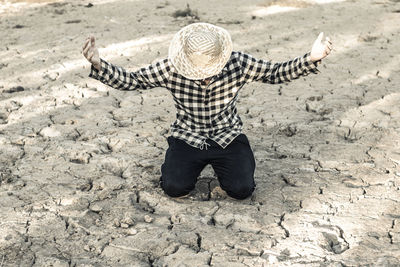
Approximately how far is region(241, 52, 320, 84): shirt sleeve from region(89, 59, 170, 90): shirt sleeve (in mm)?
417

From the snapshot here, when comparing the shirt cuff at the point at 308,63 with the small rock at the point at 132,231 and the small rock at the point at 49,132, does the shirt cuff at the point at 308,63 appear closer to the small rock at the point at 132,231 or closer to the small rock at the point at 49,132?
the small rock at the point at 132,231

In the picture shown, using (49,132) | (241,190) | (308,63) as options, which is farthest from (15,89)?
(308,63)

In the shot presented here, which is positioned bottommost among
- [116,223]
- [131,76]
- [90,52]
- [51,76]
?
[51,76]

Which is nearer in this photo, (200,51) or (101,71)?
(200,51)

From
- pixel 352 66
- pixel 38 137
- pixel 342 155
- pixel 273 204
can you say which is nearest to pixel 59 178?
pixel 38 137

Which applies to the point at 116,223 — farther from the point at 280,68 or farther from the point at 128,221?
the point at 280,68

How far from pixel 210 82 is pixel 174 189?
60 cm

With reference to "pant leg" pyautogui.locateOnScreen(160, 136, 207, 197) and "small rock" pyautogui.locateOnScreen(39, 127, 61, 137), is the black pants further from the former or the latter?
"small rock" pyautogui.locateOnScreen(39, 127, 61, 137)

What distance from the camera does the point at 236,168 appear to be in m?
2.75

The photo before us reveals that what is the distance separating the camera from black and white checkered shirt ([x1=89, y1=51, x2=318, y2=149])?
2.64 meters

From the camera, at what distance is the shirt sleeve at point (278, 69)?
266 centimetres

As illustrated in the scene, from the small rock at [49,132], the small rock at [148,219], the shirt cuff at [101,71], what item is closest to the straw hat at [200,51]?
the shirt cuff at [101,71]

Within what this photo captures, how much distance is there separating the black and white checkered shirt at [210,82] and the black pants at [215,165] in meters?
0.05

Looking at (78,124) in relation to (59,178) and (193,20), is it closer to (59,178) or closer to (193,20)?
(59,178)
